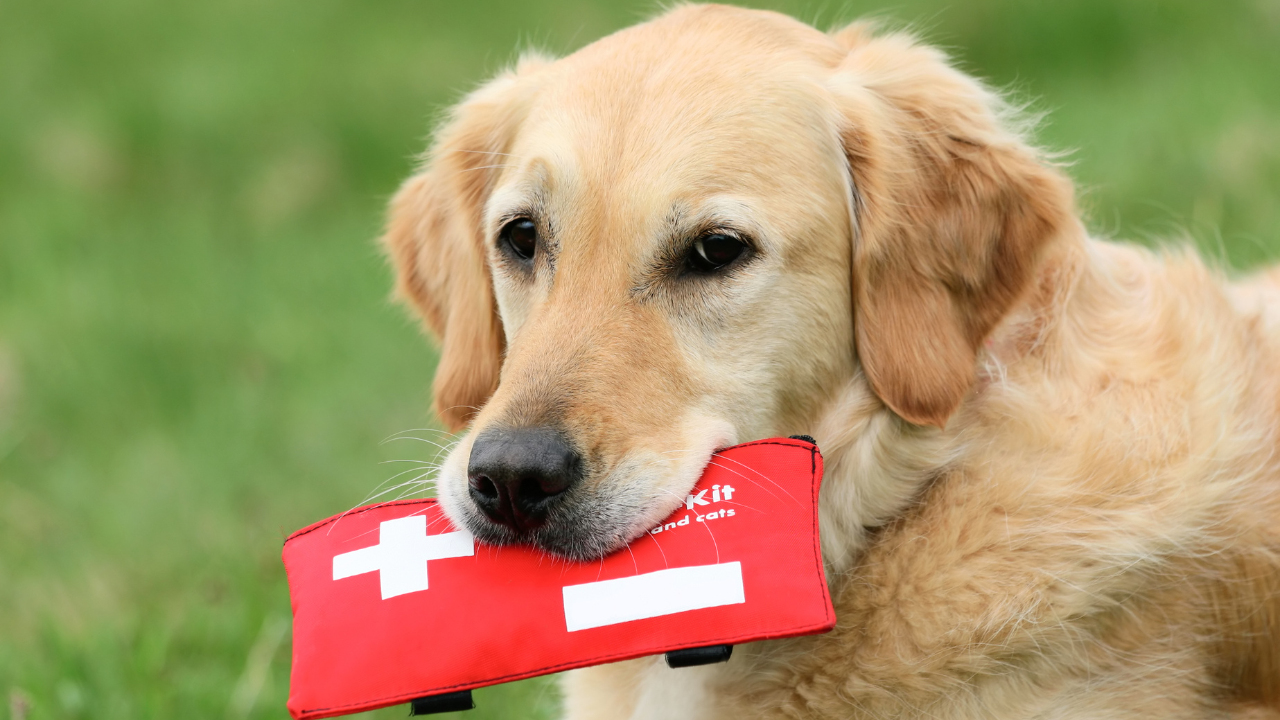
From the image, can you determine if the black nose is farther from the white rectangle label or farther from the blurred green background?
the blurred green background

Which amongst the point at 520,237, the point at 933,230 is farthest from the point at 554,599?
the point at 933,230

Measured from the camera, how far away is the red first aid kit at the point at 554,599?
7.89 ft

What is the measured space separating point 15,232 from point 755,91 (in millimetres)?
8405

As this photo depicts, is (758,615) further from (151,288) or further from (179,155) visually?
(179,155)

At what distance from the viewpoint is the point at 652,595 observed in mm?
2469

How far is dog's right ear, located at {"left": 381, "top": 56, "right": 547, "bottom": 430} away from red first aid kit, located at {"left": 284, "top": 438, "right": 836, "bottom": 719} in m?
0.97

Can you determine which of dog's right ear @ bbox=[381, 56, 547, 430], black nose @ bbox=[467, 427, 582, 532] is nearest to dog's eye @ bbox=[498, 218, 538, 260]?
dog's right ear @ bbox=[381, 56, 547, 430]

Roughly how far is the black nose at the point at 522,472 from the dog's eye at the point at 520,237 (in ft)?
2.64

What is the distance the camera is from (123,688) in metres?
4.11

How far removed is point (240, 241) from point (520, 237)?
7.71 meters

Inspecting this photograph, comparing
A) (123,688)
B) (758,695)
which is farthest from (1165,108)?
(123,688)

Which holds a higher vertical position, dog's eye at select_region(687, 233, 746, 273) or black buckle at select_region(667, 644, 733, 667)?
dog's eye at select_region(687, 233, 746, 273)

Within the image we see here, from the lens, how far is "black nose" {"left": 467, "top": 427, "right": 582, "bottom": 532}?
257 centimetres

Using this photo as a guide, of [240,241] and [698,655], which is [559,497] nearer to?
[698,655]
